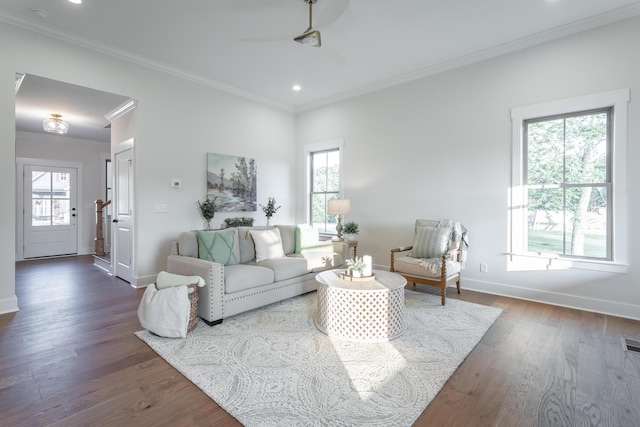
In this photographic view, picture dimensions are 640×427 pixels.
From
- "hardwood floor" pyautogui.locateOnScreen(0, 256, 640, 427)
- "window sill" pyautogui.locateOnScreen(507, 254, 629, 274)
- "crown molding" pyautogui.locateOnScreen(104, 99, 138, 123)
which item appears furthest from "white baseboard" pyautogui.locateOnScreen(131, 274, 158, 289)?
"window sill" pyautogui.locateOnScreen(507, 254, 629, 274)

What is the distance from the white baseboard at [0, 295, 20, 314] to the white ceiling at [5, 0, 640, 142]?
3000 millimetres

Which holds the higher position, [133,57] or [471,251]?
[133,57]

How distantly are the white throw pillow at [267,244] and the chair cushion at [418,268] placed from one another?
61.4 inches

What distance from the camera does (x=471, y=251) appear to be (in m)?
4.34

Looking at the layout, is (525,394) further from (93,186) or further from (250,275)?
(93,186)

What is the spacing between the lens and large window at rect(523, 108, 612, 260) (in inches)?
137

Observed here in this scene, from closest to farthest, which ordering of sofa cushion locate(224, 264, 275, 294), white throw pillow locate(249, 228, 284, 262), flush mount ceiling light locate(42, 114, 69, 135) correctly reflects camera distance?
sofa cushion locate(224, 264, 275, 294) → white throw pillow locate(249, 228, 284, 262) → flush mount ceiling light locate(42, 114, 69, 135)

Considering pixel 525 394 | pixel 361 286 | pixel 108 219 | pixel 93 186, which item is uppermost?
pixel 93 186

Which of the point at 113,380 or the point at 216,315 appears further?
the point at 216,315

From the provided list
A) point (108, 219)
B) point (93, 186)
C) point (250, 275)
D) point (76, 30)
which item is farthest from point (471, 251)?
point (93, 186)

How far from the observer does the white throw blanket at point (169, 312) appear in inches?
107

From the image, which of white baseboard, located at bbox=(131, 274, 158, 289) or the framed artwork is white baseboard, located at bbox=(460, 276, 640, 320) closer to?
the framed artwork

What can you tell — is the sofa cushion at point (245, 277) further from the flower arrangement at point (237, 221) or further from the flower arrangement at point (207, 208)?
the flower arrangement at point (237, 221)

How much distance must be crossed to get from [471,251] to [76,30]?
567 cm
